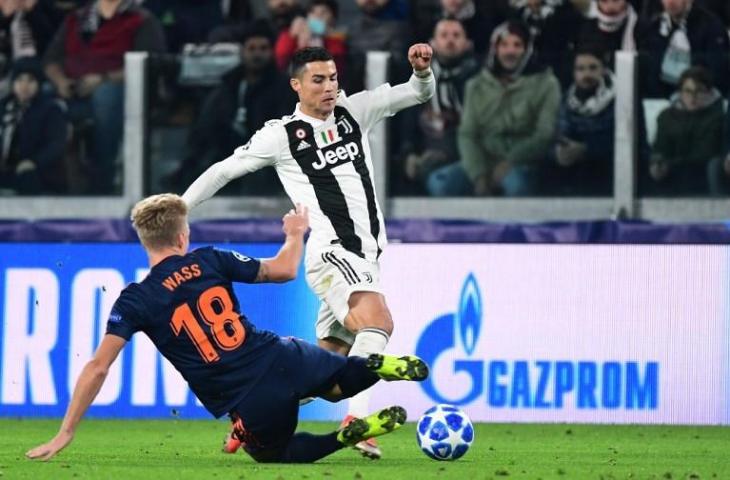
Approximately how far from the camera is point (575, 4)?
14.5 metres

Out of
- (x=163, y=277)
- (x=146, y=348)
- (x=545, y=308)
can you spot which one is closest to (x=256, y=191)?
(x=146, y=348)

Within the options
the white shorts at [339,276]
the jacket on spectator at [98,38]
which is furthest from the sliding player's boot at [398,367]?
the jacket on spectator at [98,38]

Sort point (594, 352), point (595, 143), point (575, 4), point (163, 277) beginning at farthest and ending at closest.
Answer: point (575, 4) < point (595, 143) < point (594, 352) < point (163, 277)

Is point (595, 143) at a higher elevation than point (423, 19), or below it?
below

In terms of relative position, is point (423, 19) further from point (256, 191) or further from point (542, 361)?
point (542, 361)

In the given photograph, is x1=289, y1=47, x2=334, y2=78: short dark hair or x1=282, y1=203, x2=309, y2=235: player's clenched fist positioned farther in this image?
x1=289, y1=47, x2=334, y2=78: short dark hair

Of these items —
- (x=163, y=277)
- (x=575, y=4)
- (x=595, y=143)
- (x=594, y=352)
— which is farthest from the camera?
→ (x=575, y=4)

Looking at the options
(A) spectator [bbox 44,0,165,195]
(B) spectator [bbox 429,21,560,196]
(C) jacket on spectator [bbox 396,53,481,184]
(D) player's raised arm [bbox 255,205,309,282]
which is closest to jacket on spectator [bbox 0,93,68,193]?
(A) spectator [bbox 44,0,165,195]

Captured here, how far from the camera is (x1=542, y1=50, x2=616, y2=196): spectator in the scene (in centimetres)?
1342

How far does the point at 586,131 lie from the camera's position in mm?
13477

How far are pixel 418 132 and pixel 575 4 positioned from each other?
1.95 meters

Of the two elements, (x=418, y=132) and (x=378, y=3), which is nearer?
(x=418, y=132)

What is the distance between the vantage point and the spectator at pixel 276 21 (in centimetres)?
1496

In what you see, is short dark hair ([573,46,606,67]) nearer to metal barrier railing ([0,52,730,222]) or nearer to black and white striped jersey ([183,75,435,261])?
metal barrier railing ([0,52,730,222])
